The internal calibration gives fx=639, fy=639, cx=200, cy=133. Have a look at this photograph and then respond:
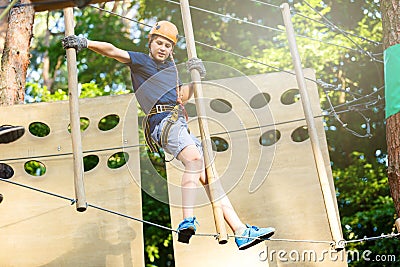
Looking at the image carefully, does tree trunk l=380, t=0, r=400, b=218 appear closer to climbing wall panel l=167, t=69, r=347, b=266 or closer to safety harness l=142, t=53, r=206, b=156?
climbing wall panel l=167, t=69, r=347, b=266

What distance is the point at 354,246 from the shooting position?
759cm

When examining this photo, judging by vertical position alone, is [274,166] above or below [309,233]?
above

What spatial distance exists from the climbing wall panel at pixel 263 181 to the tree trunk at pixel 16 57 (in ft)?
4.96

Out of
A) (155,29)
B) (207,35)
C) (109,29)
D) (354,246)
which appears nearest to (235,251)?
(155,29)

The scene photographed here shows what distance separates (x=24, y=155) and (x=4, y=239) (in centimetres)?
58

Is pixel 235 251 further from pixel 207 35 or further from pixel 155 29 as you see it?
pixel 207 35

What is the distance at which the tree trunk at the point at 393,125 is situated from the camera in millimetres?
3852

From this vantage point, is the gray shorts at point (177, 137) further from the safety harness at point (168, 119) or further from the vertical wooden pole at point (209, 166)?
the vertical wooden pole at point (209, 166)

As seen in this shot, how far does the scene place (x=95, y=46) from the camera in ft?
11.0

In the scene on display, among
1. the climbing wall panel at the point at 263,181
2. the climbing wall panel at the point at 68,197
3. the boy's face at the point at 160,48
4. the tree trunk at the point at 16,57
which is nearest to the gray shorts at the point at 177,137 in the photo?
the boy's face at the point at 160,48

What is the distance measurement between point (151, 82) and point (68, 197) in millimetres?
1150

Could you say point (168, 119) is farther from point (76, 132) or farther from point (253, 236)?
point (253, 236)

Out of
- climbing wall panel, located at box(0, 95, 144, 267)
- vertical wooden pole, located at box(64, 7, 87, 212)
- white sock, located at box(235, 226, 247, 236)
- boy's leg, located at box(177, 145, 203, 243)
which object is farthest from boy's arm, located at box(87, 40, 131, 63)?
white sock, located at box(235, 226, 247, 236)

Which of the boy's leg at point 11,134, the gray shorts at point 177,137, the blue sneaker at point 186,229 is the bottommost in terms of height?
the blue sneaker at point 186,229
